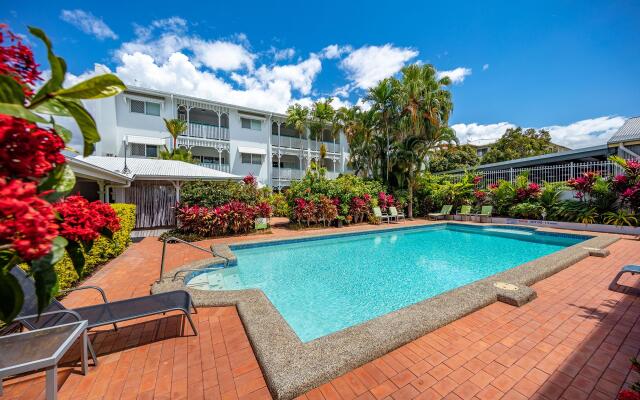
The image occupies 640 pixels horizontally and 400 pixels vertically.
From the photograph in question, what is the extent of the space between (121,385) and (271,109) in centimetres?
2465

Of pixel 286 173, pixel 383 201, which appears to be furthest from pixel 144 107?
pixel 383 201

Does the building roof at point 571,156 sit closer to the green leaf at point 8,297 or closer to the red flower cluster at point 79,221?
the red flower cluster at point 79,221

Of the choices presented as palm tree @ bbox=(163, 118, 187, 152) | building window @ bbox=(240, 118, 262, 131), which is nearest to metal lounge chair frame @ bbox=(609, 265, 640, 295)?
palm tree @ bbox=(163, 118, 187, 152)

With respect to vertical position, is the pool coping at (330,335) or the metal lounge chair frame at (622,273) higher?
the metal lounge chair frame at (622,273)

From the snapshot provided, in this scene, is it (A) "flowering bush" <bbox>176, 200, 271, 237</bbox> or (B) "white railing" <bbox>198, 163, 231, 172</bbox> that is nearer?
(A) "flowering bush" <bbox>176, 200, 271, 237</bbox>

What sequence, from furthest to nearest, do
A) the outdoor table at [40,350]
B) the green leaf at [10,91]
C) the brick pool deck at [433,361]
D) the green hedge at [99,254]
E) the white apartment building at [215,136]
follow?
the white apartment building at [215,136], the green hedge at [99,254], the brick pool deck at [433,361], the outdoor table at [40,350], the green leaf at [10,91]

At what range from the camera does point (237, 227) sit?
1184 centimetres

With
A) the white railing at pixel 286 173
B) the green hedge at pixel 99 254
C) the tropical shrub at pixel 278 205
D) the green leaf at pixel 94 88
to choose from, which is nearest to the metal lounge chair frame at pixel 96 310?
the green hedge at pixel 99 254

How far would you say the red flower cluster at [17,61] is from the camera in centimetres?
99

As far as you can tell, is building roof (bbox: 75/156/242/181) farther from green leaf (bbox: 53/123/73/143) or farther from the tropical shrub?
green leaf (bbox: 53/123/73/143)

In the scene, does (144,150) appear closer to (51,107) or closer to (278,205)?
(278,205)

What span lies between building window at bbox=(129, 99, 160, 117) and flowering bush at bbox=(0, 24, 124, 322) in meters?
23.6

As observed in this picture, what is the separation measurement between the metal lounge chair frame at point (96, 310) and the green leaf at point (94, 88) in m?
3.09

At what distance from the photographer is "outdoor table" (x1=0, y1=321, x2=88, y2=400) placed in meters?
2.16
